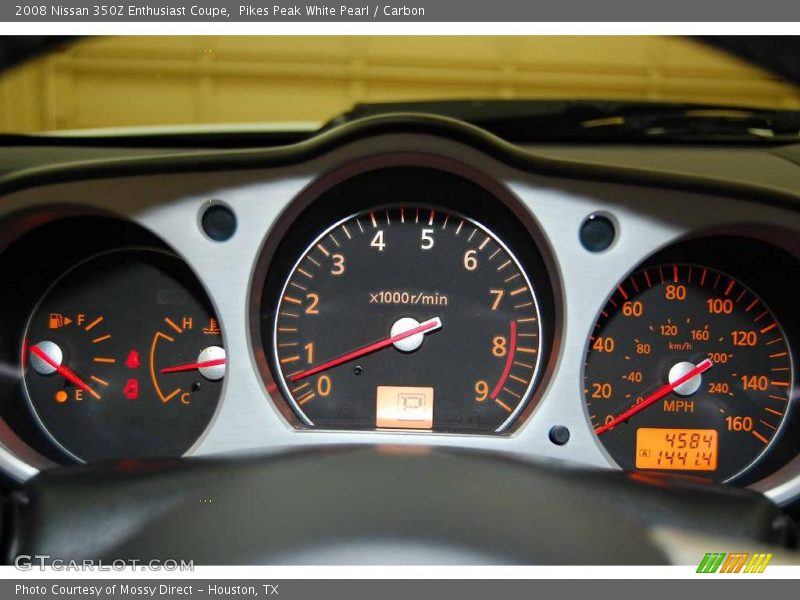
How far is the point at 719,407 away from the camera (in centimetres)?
206

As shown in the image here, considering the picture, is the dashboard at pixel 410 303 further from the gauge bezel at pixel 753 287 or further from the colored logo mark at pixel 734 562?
the colored logo mark at pixel 734 562

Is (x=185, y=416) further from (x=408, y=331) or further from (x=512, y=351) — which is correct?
(x=512, y=351)

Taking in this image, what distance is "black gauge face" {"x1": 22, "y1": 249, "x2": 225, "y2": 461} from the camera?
83.5 inches

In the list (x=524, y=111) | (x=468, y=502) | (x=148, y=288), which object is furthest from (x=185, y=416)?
(x=524, y=111)

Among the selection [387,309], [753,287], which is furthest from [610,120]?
[387,309]

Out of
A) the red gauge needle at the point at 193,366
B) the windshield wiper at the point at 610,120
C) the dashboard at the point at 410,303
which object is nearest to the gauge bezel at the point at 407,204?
the dashboard at the point at 410,303

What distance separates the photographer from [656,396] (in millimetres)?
2039

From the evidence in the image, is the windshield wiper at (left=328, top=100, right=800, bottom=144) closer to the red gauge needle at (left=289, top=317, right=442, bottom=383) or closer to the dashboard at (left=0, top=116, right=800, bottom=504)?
the dashboard at (left=0, top=116, right=800, bottom=504)

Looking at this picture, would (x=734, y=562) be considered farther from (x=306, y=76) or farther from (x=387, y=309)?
(x=306, y=76)

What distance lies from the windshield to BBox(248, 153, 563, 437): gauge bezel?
0.49 m

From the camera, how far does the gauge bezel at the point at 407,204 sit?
1846 millimetres

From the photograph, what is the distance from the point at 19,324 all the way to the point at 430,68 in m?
1.46

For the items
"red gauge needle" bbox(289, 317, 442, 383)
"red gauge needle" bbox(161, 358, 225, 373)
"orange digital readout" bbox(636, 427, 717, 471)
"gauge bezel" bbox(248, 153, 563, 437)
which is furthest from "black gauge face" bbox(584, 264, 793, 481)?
"red gauge needle" bbox(161, 358, 225, 373)
